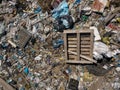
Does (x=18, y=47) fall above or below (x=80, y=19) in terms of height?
below

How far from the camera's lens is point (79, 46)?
652cm

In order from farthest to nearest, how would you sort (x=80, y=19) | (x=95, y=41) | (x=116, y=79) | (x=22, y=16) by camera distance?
(x=22, y=16) < (x=80, y=19) < (x=95, y=41) < (x=116, y=79)

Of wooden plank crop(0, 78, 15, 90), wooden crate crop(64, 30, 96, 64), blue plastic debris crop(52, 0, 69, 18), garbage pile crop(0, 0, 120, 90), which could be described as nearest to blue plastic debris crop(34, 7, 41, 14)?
garbage pile crop(0, 0, 120, 90)

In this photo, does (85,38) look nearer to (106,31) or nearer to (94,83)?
(106,31)

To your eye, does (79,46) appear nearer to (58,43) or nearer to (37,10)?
(58,43)

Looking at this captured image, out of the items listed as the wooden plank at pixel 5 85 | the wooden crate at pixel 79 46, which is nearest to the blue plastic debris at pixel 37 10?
the wooden crate at pixel 79 46

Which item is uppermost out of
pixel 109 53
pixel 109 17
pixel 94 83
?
pixel 109 17

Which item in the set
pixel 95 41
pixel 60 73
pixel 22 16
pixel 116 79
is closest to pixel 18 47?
pixel 22 16

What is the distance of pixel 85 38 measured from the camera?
6.47 m

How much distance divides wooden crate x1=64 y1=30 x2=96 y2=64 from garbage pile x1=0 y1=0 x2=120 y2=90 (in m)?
0.12

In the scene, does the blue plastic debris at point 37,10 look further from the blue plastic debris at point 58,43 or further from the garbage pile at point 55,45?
the blue plastic debris at point 58,43

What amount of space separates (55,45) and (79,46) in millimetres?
598

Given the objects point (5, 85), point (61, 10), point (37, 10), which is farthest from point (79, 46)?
point (5, 85)

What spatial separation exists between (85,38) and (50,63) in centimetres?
96
